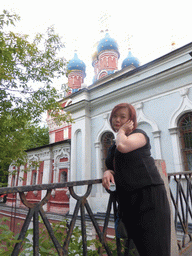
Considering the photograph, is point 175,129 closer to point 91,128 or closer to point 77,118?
point 91,128

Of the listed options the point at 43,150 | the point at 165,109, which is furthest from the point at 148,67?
the point at 43,150

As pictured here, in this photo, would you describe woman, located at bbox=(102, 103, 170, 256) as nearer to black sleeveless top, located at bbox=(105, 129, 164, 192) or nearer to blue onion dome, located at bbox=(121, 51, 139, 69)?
black sleeveless top, located at bbox=(105, 129, 164, 192)

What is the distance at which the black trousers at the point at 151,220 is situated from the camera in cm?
121

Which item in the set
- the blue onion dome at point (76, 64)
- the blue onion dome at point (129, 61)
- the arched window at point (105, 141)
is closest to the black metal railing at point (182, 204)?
the arched window at point (105, 141)

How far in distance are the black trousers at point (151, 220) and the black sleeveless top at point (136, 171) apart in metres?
0.05

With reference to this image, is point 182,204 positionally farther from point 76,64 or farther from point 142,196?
point 76,64

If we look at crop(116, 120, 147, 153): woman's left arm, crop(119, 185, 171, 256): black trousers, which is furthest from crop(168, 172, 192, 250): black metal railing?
crop(116, 120, 147, 153): woman's left arm

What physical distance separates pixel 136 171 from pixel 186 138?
17.2 ft

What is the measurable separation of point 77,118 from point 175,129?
4.62m

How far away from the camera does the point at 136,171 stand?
1.26m

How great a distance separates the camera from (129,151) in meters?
1.27

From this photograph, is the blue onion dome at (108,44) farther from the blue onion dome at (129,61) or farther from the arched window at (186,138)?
the arched window at (186,138)

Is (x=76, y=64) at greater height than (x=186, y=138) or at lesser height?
greater

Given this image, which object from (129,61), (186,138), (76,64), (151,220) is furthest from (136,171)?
(76,64)
